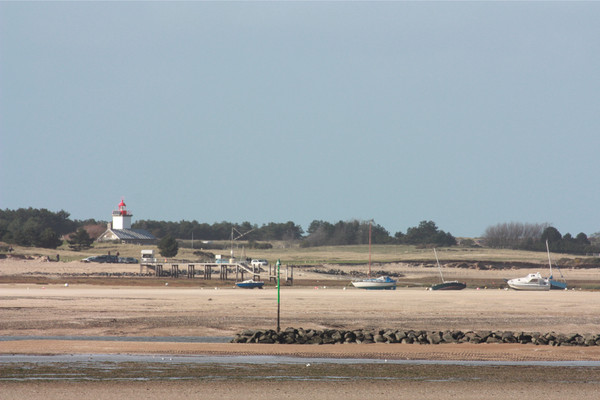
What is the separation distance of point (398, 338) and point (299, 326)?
20.0ft

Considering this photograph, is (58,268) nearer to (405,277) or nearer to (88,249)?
(88,249)

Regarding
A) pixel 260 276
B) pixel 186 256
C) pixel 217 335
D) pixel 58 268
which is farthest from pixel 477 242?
pixel 217 335

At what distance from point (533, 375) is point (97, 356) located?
13.1 meters

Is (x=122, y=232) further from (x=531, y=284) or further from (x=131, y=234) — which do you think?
(x=531, y=284)

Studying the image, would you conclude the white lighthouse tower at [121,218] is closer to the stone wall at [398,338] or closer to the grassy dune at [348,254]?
the grassy dune at [348,254]

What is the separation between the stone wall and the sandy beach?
0.80 m

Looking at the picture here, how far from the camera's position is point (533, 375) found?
22203 mm

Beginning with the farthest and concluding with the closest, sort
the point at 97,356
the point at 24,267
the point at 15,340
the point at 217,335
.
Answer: the point at 24,267, the point at 217,335, the point at 15,340, the point at 97,356

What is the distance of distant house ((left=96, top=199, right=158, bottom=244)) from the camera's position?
12619cm

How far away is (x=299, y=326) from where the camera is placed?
3416 cm

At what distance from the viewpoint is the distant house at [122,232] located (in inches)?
4968

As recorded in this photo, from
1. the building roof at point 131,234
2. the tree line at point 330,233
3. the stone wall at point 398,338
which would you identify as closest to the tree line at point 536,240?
the tree line at point 330,233

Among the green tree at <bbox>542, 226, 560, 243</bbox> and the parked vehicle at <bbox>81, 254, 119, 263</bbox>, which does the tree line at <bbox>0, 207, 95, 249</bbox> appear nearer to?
the parked vehicle at <bbox>81, 254, 119, 263</bbox>

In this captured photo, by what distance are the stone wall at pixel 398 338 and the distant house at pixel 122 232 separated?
99.5 metres
